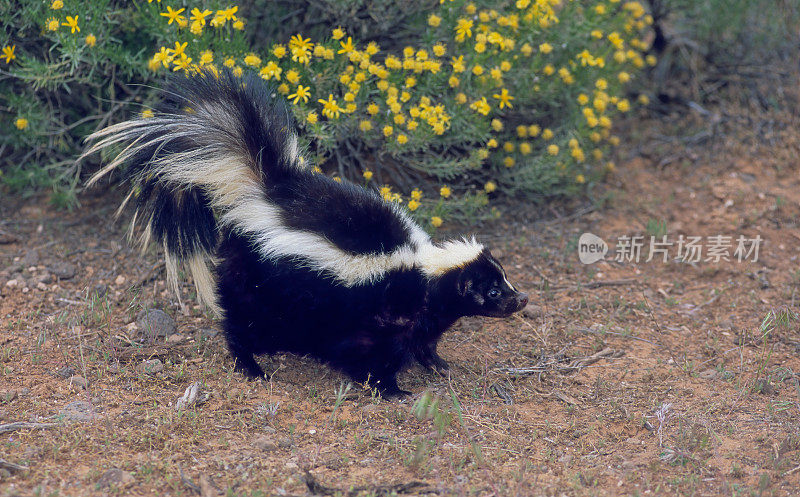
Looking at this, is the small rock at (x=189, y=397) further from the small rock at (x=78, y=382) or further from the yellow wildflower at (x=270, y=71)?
the yellow wildflower at (x=270, y=71)

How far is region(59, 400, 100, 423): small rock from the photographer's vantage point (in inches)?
133

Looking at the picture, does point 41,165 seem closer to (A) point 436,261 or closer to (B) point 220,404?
(B) point 220,404

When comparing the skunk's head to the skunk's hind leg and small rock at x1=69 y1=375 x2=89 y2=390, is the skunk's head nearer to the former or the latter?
the skunk's hind leg

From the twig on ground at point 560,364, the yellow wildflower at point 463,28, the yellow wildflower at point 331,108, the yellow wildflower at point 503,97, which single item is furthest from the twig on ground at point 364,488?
the yellow wildflower at point 463,28

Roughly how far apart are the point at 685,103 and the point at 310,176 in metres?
4.29

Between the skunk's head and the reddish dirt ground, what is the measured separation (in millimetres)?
364

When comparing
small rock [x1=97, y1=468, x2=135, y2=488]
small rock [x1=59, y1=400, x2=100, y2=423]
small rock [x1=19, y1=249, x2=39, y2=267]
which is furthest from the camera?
small rock [x1=19, y1=249, x2=39, y2=267]

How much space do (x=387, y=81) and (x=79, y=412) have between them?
240 centimetres

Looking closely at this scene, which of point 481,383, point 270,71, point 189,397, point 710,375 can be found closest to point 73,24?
point 270,71

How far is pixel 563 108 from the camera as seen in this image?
5.68 meters

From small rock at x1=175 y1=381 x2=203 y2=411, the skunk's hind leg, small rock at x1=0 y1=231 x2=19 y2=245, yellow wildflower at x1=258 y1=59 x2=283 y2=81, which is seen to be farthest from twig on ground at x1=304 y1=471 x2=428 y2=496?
small rock at x1=0 y1=231 x2=19 y2=245

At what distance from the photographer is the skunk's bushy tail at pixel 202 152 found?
374 cm

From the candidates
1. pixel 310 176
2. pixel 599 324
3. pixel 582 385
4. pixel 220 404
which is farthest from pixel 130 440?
pixel 599 324

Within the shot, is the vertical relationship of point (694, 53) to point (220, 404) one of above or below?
above
